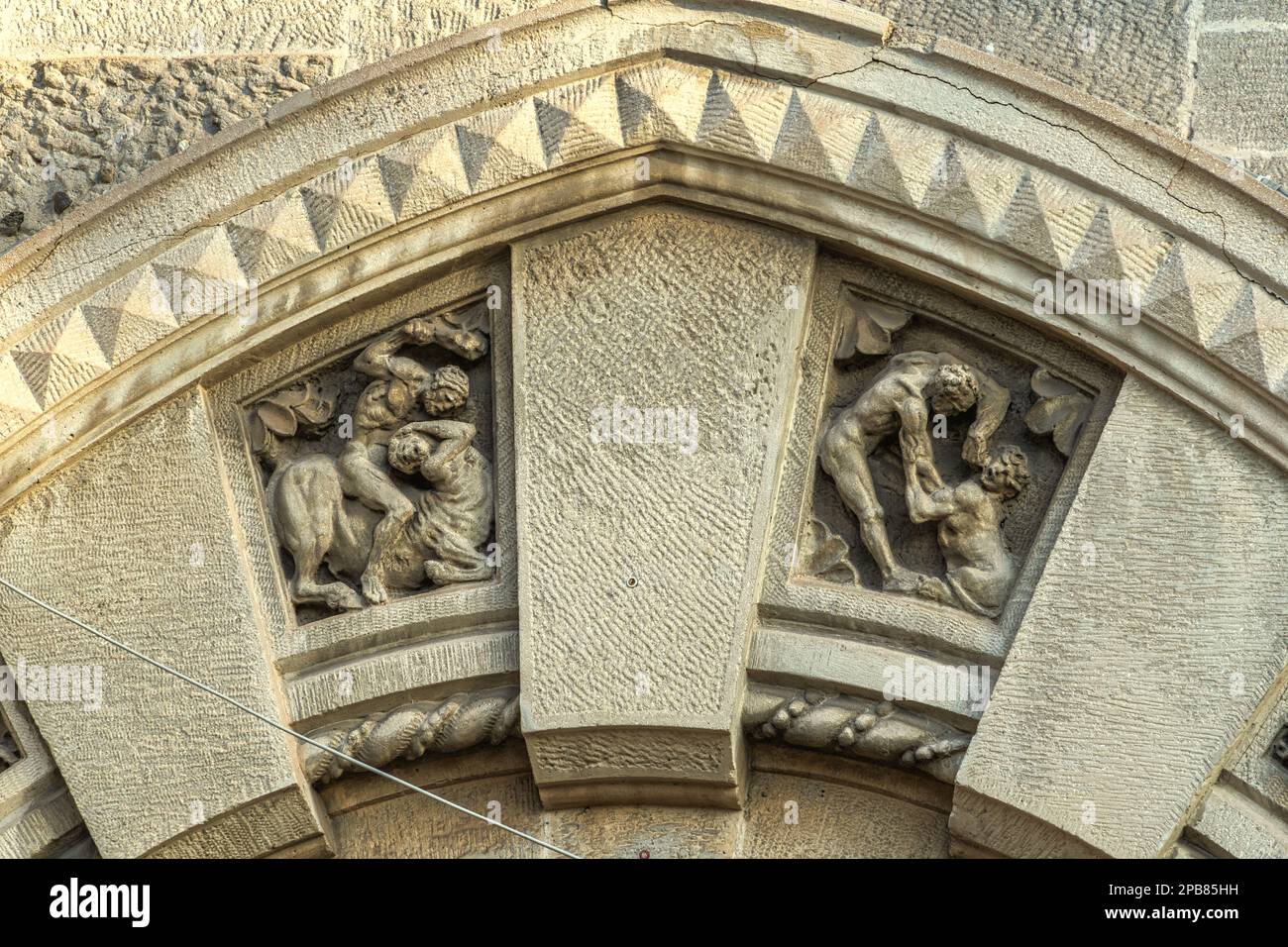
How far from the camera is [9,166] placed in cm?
495

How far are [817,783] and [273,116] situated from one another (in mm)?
1793

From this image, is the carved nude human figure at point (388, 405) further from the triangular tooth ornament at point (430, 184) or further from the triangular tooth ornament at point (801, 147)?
the triangular tooth ornament at point (801, 147)

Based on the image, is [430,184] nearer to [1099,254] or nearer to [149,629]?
[149,629]

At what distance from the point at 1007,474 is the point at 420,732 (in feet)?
4.15

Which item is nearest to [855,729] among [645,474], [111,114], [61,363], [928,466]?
[928,466]

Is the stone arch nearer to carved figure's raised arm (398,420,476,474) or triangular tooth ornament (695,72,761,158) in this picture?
triangular tooth ornament (695,72,761,158)

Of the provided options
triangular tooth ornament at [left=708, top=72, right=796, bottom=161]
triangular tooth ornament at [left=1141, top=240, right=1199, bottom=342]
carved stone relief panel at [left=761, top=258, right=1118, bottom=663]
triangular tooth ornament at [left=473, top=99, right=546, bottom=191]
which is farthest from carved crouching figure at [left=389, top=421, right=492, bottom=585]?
triangular tooth ornament at [left=1141, top=240, right=1199, bottom=342]

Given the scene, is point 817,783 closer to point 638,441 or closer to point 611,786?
point 611,786

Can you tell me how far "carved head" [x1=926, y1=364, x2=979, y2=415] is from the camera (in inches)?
176

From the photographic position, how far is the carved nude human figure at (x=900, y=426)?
448 centimetres

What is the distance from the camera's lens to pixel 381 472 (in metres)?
4.68

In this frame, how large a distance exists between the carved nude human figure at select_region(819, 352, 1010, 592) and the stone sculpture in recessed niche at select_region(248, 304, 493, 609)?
740 mm

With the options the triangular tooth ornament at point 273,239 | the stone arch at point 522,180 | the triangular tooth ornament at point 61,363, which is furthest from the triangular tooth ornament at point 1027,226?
the triangular tooth ornament at point 61,363
